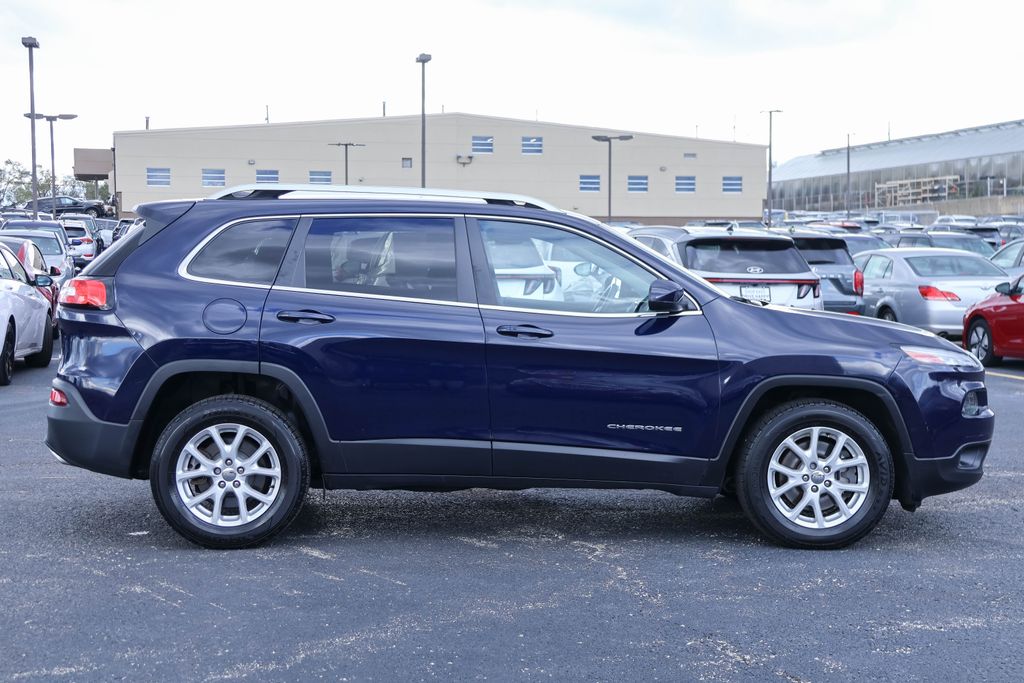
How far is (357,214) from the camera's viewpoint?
20.9 ft

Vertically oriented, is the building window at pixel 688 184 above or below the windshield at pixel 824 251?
above

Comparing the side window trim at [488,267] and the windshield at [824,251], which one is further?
the windshield at [824,251]

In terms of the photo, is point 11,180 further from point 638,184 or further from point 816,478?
point 816,478

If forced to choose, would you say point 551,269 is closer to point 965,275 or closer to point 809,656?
point 809,656

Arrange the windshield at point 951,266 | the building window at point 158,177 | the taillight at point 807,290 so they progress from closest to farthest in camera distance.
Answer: the taillight at point 807,290 → the windshield at point 951,266 → the building window at point 158,177

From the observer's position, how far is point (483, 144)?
78062 mm

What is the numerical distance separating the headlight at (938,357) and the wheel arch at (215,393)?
297cm

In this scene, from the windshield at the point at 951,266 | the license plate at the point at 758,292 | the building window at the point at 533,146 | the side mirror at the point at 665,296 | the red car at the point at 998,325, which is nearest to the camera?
the side mirror at the point at 665,296

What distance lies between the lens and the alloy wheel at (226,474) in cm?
617

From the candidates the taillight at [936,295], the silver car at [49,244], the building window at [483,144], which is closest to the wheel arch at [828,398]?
the taillight at [936,295]

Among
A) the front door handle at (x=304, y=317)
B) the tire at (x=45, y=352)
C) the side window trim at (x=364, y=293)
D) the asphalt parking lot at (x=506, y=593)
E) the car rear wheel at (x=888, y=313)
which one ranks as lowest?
the asphalt parking lot at (x=506, y=593)

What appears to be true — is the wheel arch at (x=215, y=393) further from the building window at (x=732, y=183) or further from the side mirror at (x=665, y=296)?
the building window at (x=732, y=183)

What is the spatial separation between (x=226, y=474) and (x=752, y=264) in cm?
800

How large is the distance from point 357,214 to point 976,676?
3.58 metres
